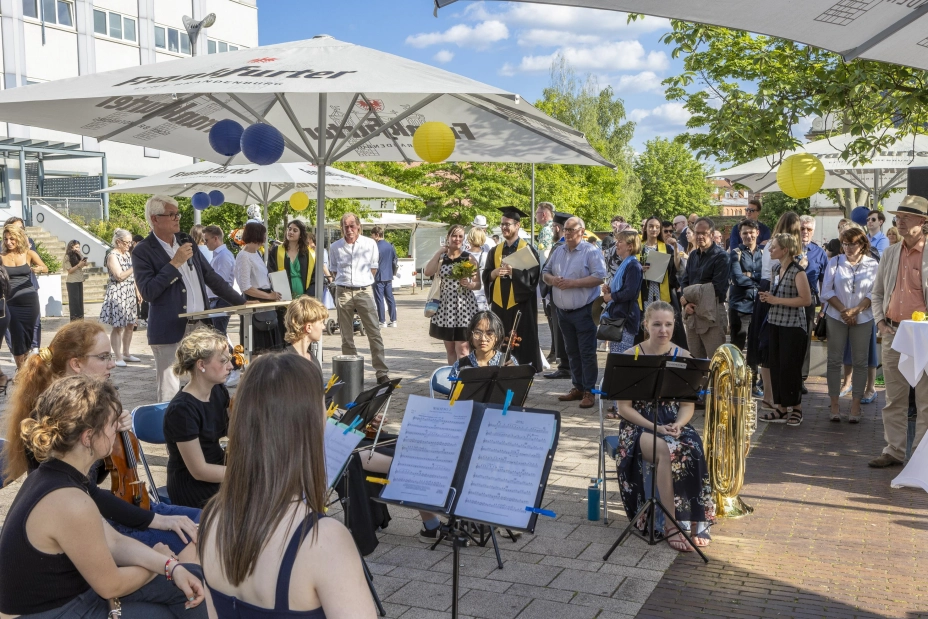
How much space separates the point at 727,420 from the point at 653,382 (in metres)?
0.99

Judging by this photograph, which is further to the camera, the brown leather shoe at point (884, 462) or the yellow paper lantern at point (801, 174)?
the yellow paper lantern at point (801, 174)

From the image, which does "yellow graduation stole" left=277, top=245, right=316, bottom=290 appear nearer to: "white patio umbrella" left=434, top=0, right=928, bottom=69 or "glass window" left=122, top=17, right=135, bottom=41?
"white patio umbrella" left=434, top=0, right=928, bottom=69

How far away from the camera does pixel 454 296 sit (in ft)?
31.1

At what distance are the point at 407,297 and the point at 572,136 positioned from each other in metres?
18.2

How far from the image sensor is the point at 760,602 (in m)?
4.47

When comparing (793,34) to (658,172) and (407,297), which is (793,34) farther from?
(658,172)

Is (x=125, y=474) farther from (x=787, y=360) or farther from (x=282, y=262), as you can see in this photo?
(x=282, y=262)

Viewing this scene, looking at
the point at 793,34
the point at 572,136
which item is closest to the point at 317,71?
the point at 572,136

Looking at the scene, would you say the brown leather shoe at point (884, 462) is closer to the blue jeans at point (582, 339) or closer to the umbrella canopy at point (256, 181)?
the blue jeans at point (582, 339)

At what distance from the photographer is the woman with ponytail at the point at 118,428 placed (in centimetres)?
349

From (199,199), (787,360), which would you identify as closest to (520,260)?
(787,360)

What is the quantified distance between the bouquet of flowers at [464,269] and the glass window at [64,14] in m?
33.5

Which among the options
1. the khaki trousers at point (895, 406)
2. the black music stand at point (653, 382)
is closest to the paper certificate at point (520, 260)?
the khaki trousers at point (895, 406)

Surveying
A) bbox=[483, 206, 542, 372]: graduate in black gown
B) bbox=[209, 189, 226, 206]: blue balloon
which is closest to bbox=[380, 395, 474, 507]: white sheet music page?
bbox=[483, 206, 542, 372]: graduate in black gown
